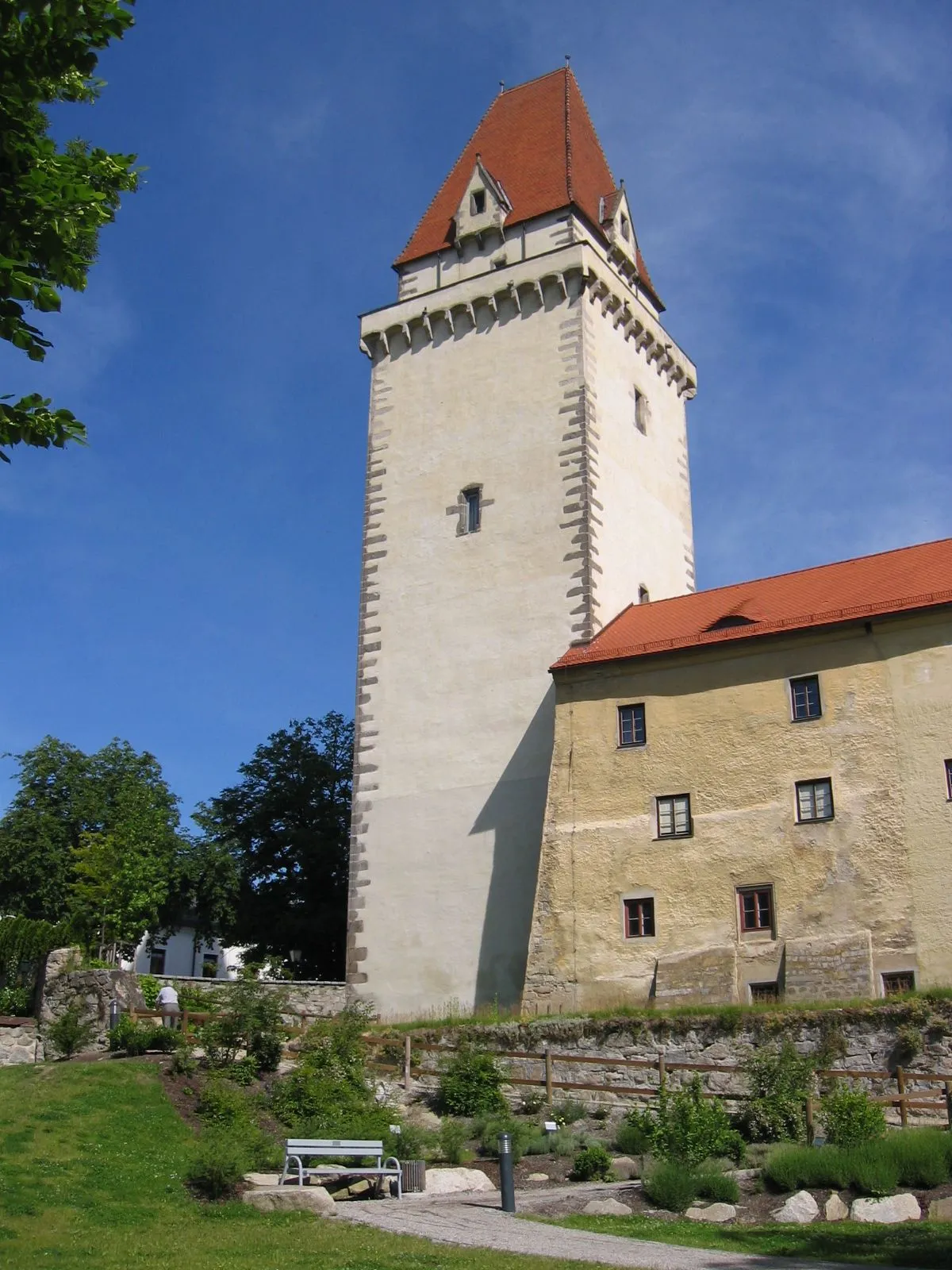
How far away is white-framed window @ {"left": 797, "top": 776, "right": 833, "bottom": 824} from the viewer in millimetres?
22969

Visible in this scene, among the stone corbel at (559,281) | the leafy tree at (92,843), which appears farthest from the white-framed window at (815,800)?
the leafy tree at (92,843)

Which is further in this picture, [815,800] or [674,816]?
[674,816]

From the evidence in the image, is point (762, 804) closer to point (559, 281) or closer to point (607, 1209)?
point (607, 1209)

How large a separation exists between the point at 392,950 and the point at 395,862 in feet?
6.03

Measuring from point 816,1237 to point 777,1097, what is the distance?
15.9 ft

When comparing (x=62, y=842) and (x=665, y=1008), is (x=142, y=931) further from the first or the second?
(x=665, y=1008)

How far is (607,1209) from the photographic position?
14.6 meters

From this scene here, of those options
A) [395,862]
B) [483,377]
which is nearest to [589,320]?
[483,377]

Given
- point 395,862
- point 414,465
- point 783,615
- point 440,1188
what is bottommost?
point 440,1188

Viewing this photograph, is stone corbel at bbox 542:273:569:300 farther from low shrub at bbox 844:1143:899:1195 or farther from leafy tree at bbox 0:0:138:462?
leafy tree at bbox 0:0:138:462

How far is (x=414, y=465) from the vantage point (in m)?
32.0

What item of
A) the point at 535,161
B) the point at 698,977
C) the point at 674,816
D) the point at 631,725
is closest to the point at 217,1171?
the point at 698,977

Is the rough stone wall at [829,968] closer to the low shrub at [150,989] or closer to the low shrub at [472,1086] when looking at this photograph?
the low shrub at [472,1086]

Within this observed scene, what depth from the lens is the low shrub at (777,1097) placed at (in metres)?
17.2
